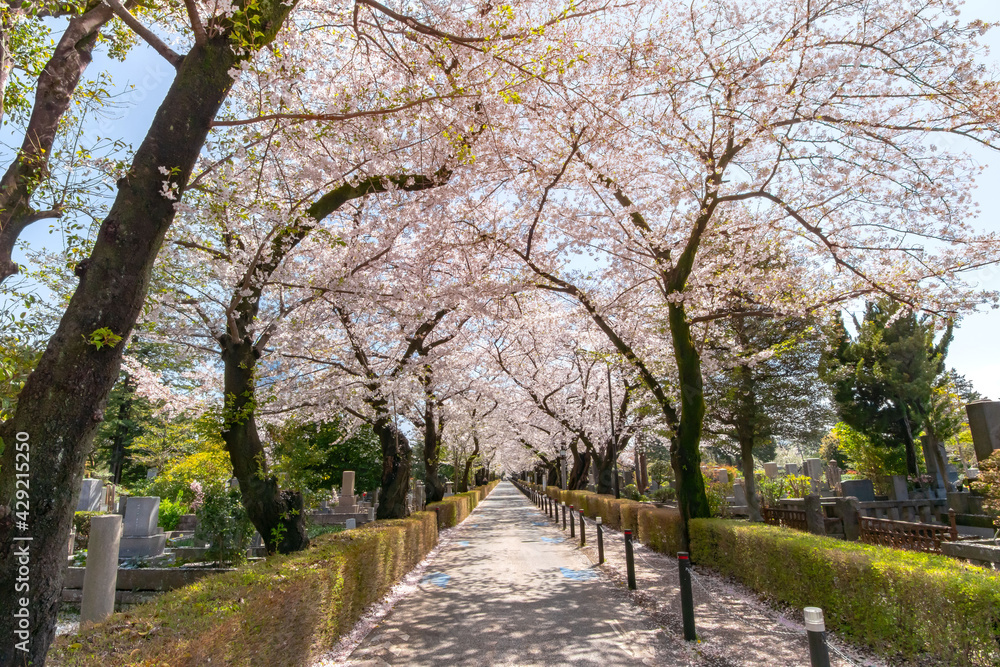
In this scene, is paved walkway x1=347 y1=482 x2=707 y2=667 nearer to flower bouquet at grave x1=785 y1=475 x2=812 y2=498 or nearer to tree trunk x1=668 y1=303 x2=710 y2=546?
tree trunk x1=668 y1=303 x2=710 y2=546

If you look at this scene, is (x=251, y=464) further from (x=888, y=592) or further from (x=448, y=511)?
(x=448, y=511)

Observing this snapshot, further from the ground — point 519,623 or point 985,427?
point 985,427

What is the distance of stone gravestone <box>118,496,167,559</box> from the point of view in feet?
48.4

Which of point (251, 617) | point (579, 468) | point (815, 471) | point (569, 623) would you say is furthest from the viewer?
point (579, 468)

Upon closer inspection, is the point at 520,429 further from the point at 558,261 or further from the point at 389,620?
the point at 389,620

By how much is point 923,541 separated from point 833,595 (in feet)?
17.7

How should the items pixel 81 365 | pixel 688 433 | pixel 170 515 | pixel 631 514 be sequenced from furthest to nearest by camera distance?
pixel 170 515, pixel 631 514, pixel 688 433, pixel 81 365

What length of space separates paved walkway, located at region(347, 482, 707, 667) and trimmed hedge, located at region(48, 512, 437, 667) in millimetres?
610

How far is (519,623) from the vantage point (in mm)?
6461

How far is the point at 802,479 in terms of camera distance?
2559 centimetres

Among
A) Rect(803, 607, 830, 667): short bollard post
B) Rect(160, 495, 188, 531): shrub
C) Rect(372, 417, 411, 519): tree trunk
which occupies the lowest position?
Rect(160, 495, 188, 531): shrub

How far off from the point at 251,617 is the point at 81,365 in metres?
2.19

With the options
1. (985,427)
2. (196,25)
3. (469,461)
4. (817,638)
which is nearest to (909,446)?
(985,427)

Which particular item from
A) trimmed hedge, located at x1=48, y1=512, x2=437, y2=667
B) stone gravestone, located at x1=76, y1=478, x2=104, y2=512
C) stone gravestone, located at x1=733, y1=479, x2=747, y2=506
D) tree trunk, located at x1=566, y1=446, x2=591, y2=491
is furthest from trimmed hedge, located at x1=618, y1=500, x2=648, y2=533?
stone gravestone, located at x1=76, y1=478, x2=104, y2=512
